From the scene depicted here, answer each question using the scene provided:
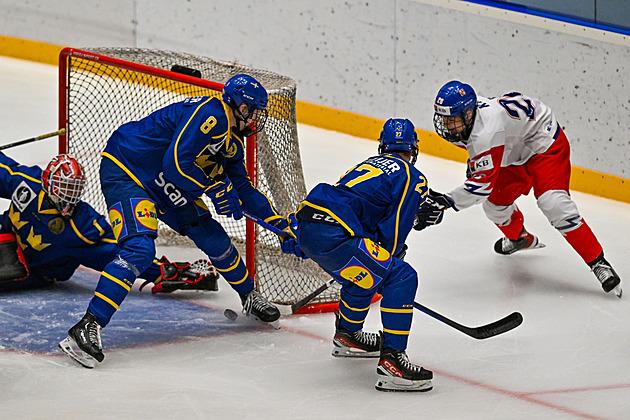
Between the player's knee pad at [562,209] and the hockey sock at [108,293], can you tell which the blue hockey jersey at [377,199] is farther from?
the player's knee pad at [562,209]

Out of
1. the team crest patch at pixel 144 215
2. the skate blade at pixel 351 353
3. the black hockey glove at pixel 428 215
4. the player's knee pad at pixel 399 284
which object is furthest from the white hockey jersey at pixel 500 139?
the team crest patch at pixel 144 215

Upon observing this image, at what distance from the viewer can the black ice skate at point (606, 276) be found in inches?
188

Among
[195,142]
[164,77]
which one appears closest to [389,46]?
[164,77]

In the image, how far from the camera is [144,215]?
4020mm

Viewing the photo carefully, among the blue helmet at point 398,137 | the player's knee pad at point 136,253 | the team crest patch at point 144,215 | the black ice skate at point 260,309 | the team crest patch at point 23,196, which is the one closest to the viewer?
the blue helmet at point 398,137

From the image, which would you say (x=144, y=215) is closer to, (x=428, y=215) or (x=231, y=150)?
(x=231, y=150)

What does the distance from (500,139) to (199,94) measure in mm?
1598

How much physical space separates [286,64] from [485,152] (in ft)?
11.2

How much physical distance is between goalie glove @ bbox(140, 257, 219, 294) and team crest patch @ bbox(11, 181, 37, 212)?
0.66 metres

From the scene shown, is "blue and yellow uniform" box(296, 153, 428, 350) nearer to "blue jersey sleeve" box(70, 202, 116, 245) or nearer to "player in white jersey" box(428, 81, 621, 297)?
"player in white jersey" box(428, 81, 621, 297)

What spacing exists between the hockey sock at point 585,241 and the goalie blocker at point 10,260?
253 cm

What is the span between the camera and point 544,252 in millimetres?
5512

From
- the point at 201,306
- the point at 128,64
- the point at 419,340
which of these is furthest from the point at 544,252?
the point at 128,64

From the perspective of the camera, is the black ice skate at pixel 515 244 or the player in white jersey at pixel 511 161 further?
the black ice skate at pixel 515 244
